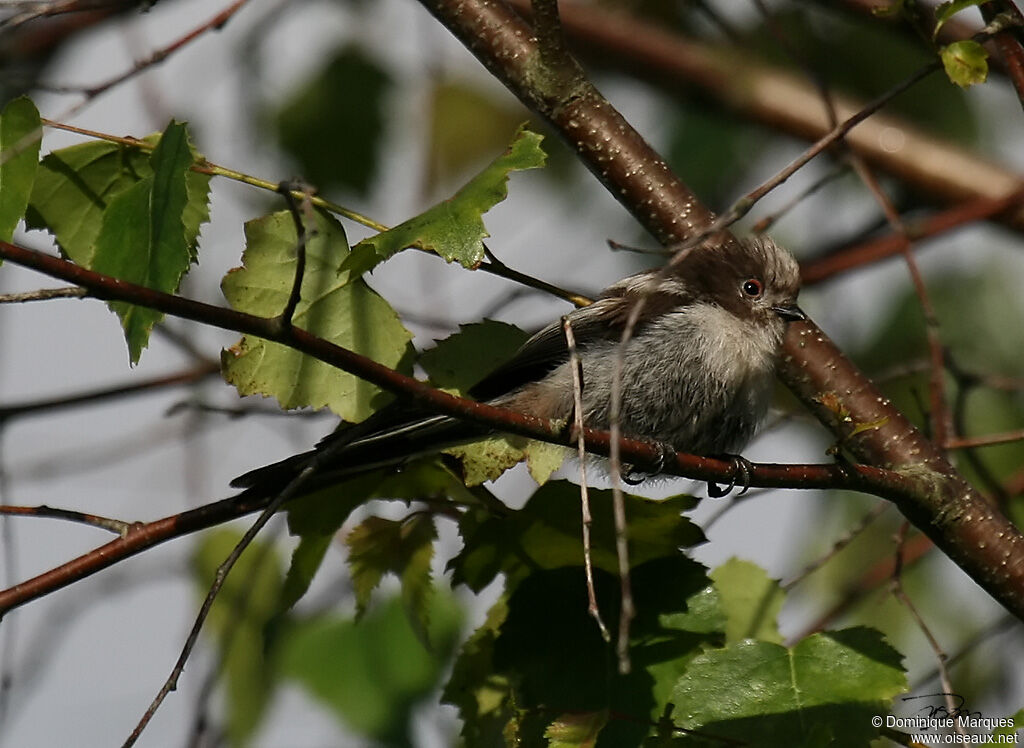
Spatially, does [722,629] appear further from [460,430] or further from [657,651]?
[460,430]

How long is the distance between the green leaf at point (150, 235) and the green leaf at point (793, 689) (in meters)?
1.40

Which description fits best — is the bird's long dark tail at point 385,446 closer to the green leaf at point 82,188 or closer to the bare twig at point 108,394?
the green leaf at point 82,188

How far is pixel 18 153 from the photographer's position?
2527mm

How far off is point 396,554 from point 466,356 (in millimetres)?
547

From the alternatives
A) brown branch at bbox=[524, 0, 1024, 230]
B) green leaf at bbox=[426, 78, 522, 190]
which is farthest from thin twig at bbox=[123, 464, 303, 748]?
green leaf at bbox=[426, 78, 522, 190]

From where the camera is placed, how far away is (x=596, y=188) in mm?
7070

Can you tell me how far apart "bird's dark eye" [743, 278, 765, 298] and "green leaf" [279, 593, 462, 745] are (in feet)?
4.81

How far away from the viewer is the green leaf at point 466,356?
3.03 m

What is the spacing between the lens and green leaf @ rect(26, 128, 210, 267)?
2906 millimetres

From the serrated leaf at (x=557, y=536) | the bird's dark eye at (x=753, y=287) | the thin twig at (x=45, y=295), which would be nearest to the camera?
the thin twig at (x=45, y=295)

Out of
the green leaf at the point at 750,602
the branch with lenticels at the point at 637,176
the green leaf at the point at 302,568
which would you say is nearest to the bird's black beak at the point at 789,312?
the branch with lenticels at the point at 637,176

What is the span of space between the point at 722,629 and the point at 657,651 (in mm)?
165

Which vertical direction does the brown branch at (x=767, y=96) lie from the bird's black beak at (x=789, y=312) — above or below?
above

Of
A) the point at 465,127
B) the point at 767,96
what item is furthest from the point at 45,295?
the point at 465,127
